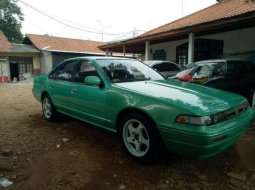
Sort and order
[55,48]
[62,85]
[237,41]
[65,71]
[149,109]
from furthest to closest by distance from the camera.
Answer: [55,48] < [237,41] < [65,71] < [62,85] < [149,109]

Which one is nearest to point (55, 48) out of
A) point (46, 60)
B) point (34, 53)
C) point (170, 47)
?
point (46, 60)

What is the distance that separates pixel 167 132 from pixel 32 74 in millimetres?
25534

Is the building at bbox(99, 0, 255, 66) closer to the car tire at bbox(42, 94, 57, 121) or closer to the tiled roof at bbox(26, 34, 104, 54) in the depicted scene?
the car tire at bbox(42, 94, 57, 121)

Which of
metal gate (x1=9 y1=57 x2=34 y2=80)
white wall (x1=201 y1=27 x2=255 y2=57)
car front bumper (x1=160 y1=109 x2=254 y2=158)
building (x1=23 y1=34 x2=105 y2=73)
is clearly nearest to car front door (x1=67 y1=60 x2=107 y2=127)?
car front bumper (x1=160 y1=109 x2=254 y2=158)

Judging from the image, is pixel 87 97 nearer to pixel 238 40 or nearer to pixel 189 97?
pixel 189 97

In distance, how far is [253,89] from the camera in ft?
22.2

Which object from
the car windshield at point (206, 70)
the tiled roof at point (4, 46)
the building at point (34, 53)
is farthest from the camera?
the building at point (34, 53)

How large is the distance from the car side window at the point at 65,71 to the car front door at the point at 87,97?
228mm

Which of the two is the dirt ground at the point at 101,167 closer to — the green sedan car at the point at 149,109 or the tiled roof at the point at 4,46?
the green sedan car at the point at 149,109

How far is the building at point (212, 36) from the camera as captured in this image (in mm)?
9375

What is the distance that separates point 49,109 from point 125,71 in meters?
2.24

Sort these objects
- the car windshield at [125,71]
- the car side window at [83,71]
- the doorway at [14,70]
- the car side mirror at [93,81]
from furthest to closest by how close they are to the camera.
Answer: the doorway at [14,70]
the car side window at [83,71]
the car windshield at [125,71]
the car side mirror at [93,81]

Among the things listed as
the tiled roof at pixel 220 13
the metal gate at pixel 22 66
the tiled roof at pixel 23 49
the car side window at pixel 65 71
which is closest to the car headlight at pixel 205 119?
the car side window at pixel 65 71

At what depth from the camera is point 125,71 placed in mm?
4070
